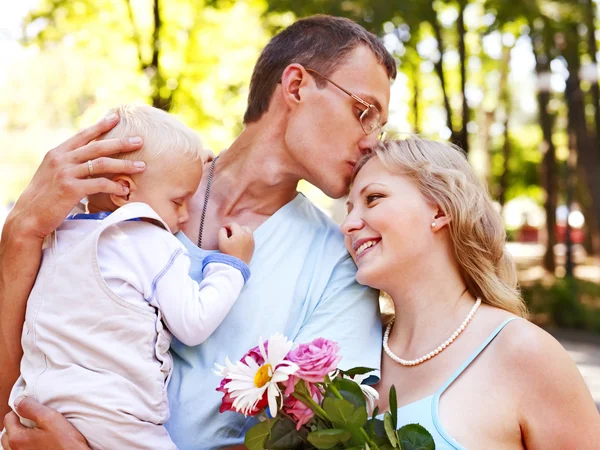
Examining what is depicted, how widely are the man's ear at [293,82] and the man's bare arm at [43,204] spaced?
89 cm

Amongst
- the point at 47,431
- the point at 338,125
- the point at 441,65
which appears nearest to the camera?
the point at 47,431

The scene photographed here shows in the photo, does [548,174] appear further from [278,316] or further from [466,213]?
[278,316]

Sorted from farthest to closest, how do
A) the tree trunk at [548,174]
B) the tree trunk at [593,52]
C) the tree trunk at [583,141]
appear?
the tree trunk at [548,174] < the tree trunk at [583,141] < the tree trunk at [593,52]

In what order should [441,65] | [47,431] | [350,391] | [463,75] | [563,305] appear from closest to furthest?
[350,391]
[47,431]
[463,75]
[441,65]
[563,305]

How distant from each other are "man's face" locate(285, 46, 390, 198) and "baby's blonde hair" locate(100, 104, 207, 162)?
625 millimetres

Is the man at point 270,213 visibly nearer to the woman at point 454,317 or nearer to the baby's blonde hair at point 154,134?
the baby's blonde hair at point 154,134

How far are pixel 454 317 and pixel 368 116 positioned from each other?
968 millimetres

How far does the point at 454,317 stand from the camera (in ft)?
8.93

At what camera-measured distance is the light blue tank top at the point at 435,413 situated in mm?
2348

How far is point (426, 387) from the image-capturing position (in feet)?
8.40

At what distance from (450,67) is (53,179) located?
767 inches

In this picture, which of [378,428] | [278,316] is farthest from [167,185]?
[378,428]

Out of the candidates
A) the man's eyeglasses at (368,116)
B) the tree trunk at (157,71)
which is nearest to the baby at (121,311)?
the man's eyeglasses at (368,116)

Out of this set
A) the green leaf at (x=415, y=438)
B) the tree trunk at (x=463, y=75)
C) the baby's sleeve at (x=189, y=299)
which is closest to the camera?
the green leaf at (x=415, y=438)
